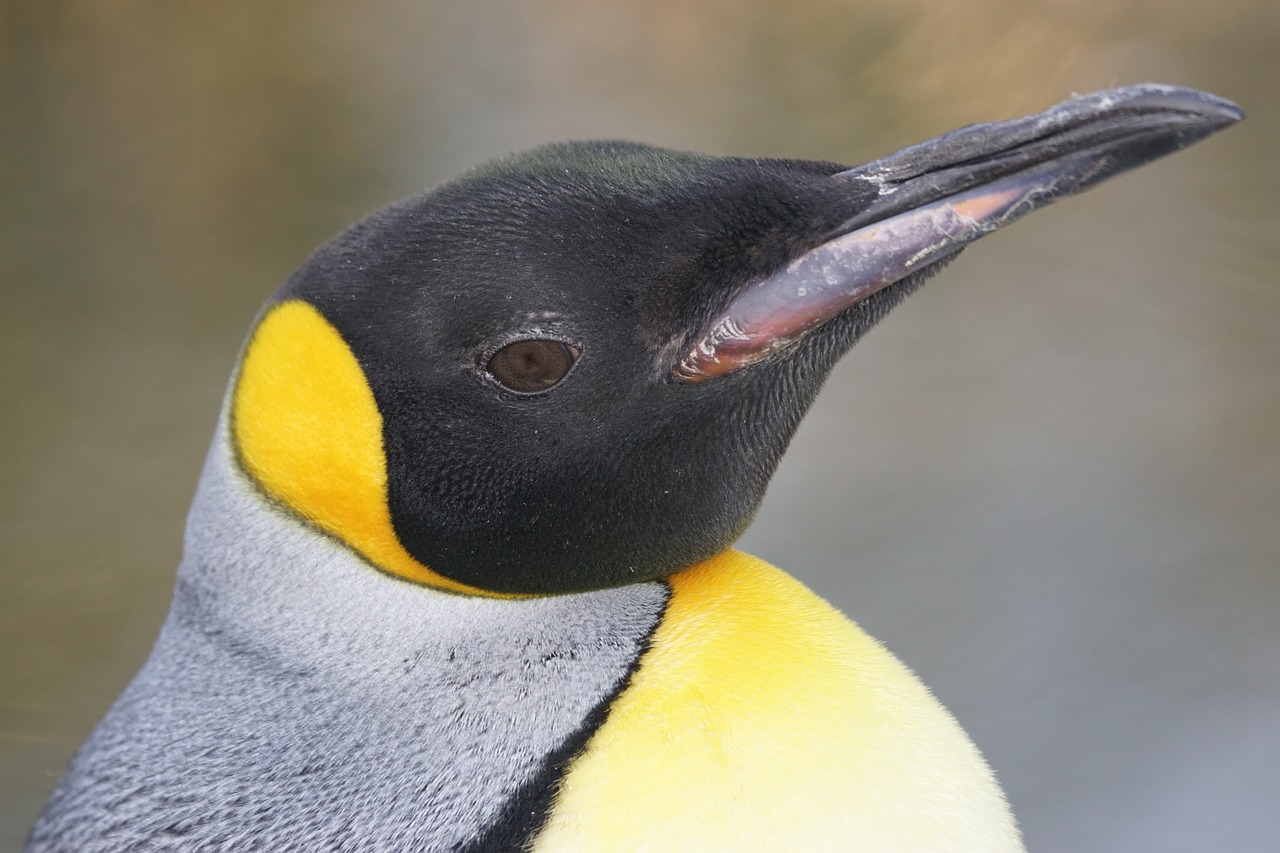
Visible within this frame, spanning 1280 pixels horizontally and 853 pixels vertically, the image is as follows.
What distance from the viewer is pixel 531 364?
2.85ft

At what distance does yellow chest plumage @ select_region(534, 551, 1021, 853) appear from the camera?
0.85m

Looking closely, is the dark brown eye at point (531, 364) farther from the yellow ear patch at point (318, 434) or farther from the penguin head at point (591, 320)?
the yellow ear patch at point (318, 434)

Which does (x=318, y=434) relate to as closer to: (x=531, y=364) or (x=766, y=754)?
(x=531, y=364)

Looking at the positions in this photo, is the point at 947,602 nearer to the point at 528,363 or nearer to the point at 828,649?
the point at 828,649

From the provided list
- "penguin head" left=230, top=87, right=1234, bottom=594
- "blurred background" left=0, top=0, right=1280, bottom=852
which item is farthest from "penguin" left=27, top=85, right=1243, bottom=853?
"blurred background" left=0, top=0, right=1280, bottom=852

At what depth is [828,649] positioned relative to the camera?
40.4 inches

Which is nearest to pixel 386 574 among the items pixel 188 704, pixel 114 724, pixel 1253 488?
pixel 188 704

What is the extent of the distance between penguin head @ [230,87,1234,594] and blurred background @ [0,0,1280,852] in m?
1.73

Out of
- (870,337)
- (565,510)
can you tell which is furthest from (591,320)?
(870,337)

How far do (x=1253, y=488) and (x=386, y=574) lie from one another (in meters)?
2.31

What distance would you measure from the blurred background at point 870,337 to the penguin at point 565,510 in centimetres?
163

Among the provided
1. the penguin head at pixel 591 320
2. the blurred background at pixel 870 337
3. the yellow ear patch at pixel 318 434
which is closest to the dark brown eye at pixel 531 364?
the penguin head at pixel 591 320

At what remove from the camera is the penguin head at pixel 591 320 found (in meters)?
0.86

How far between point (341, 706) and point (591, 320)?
0.37 m
